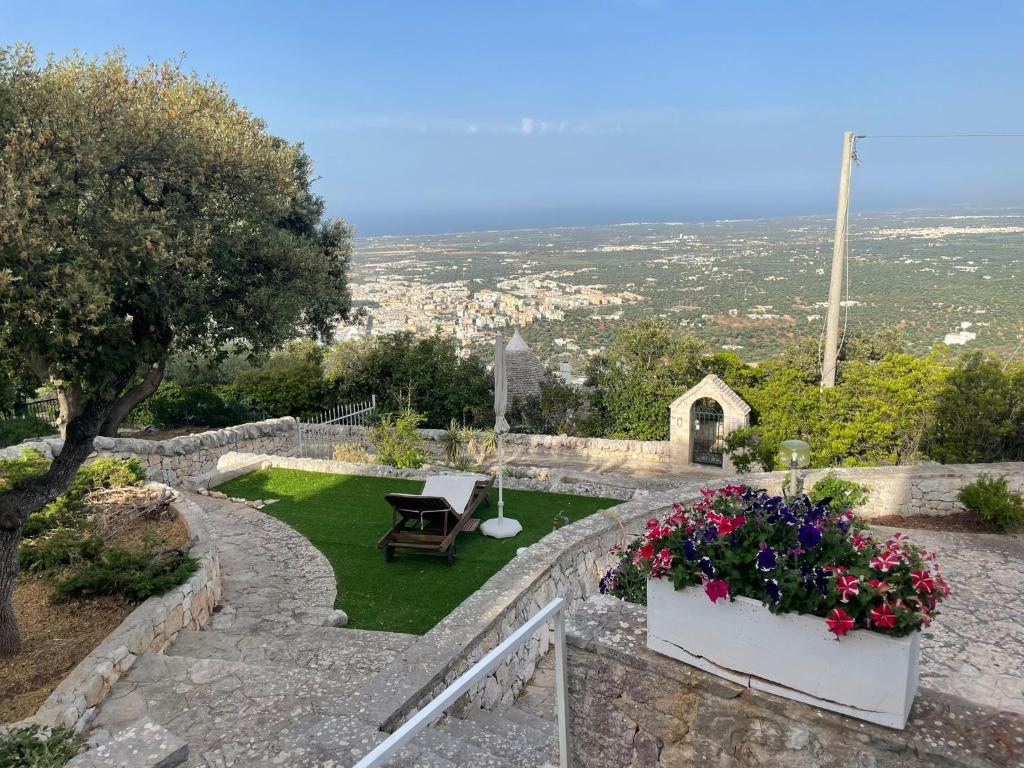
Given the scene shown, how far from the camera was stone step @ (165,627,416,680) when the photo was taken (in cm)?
537

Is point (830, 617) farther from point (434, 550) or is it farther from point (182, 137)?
point (182, 137)

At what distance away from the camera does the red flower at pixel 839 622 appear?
78.1 inches

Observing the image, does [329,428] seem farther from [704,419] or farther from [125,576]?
[125,576]

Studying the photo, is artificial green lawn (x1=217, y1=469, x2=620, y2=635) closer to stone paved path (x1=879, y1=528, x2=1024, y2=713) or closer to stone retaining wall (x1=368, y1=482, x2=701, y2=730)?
stone retaining wall (x1=368, y1=482, x2=701, y2=730)

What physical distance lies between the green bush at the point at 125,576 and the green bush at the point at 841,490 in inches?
305

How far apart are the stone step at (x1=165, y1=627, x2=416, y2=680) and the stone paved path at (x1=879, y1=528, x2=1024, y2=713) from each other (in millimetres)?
4198

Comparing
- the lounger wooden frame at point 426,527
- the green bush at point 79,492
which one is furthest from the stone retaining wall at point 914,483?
the green bush at point 79,492

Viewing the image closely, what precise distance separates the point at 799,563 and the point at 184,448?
13.0 m

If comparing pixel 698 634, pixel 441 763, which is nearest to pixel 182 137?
pixel 441 763

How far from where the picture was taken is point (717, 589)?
223cm

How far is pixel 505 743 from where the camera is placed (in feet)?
13.2

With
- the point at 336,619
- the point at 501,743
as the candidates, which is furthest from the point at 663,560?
the point at 336,619

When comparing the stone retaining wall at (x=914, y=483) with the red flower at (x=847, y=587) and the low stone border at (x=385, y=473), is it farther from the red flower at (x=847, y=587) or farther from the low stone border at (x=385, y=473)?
the red flower at (x=847, y=587)

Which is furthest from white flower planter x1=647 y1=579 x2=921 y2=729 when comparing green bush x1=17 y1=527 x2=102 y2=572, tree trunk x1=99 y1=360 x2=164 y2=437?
green bush x1=17 y1=527 x2=102 y2=572
